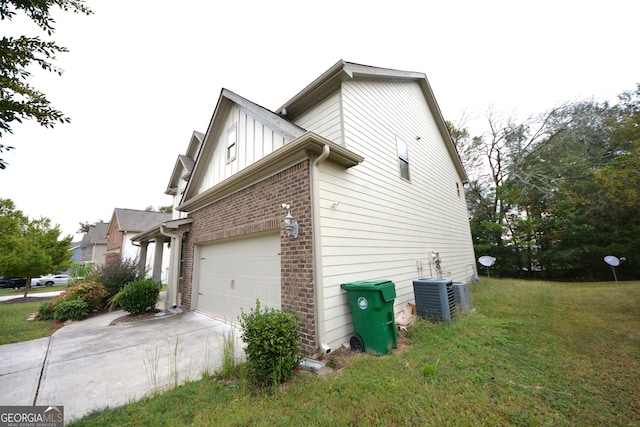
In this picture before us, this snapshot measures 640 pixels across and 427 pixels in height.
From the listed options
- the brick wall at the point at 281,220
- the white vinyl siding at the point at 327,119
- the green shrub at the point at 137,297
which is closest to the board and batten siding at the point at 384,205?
the white vinyl siding at the point at 327,119

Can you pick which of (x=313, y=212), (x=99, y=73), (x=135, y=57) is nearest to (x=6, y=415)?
(x=313, y=212)

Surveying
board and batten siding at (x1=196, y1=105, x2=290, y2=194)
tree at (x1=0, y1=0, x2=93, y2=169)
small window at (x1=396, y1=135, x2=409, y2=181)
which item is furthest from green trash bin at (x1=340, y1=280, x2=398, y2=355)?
tree at (x1=0, y1=0, x2=93, y2=169)

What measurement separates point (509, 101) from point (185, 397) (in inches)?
906

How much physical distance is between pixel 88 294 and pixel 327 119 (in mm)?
9859

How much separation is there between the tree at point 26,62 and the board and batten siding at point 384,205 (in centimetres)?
370

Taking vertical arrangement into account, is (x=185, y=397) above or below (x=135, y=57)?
below

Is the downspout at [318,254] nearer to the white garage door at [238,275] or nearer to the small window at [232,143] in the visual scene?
the white garage door at [238,275]

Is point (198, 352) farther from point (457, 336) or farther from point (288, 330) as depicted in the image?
point (457, 336)

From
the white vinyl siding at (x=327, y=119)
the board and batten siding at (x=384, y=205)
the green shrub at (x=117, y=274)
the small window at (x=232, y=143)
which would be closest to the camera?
the board and batten siding at (x=384, y=205)

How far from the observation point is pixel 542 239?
16.8 metres

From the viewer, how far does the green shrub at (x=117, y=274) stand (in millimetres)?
9143

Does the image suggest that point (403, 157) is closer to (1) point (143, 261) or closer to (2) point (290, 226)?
(2) point (290, 226)

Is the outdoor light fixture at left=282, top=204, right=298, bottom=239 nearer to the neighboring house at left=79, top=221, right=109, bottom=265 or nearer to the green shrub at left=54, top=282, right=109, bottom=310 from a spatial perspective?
the green shrub at left=54, top=282, right=109, bottom=310

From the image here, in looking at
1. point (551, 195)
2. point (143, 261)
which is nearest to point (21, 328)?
point (143, 261)
